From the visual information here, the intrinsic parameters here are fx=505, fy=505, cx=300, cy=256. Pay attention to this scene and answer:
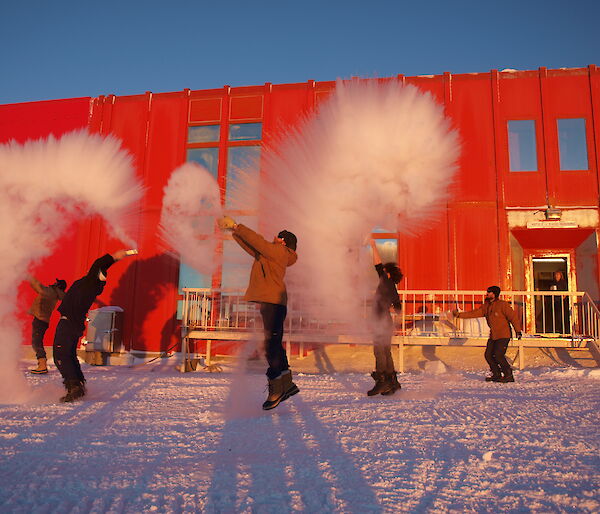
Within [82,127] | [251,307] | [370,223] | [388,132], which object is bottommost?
[251,307]

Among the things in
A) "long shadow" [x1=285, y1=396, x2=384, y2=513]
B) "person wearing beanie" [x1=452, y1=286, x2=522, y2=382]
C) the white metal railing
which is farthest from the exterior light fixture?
"long shadow" [x1=285, y1=396, x2=384, y2=513]

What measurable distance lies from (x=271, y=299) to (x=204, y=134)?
11295 mm

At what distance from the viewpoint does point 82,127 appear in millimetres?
15938

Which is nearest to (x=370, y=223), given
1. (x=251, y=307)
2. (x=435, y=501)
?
(x=251, y=307)

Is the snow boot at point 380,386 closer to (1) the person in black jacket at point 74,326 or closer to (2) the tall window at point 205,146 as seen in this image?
(1) the person in black jacket at point 74,326

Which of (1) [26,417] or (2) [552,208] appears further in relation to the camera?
(2) [552,208]

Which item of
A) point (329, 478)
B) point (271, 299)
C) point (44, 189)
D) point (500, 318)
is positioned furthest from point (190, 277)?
point (329, 478)

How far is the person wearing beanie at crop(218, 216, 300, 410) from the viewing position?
5.32 meters

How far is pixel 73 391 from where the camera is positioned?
20.7ft

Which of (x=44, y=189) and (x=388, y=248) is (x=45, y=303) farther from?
(x=388, y=248)

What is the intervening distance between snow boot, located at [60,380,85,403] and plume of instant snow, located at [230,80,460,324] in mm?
4774

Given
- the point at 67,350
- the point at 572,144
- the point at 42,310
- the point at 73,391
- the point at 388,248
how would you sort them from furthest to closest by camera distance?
the point at 388,248, the point at 572,144, the point at 42,310, the point at 67,350, the point at 73,391

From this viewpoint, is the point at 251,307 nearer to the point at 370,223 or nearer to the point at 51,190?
the point at 370,223

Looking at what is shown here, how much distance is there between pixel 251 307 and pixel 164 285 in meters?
3.92
